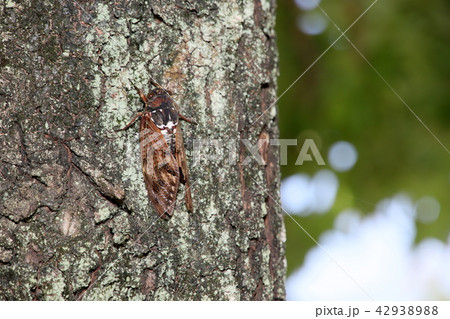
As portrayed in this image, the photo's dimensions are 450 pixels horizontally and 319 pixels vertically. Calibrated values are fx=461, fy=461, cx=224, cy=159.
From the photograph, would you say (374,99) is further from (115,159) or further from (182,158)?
(115,159)

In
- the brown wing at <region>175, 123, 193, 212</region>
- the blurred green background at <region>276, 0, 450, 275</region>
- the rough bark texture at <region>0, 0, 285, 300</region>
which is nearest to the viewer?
the rough bark texture at <region>0, 0, 285, 300</region>

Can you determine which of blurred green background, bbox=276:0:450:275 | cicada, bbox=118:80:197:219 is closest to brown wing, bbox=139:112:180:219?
cicada, bbox=118:80:197:219

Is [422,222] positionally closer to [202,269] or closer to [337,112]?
[337,112]

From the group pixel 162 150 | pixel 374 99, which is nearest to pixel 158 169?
pixel 162 150

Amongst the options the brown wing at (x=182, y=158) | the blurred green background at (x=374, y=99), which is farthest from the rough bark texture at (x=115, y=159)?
the blurred green background at (x=374, y=99)

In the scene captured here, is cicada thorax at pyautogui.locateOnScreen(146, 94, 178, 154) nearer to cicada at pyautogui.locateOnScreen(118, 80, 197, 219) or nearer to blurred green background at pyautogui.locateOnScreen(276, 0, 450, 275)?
cicada at pyautogui.locateOnScreen(118, 80, 197, 219)

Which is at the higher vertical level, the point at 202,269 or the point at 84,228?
the point at 84,228

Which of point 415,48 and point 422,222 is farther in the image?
point 422,222

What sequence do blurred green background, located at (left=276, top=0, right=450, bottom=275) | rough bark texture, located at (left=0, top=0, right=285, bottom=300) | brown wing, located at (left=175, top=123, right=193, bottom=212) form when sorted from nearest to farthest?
rough bark texture, located at (left=0, top=0, right=285, bottom=300) < brown wing, located at (left=175, top=123, right=193, bottom=212) < blurred green background, located at (left=276, top=0, right=450, bottom=275)

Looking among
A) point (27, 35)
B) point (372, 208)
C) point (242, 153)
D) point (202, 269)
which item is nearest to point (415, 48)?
point (372, 208)
